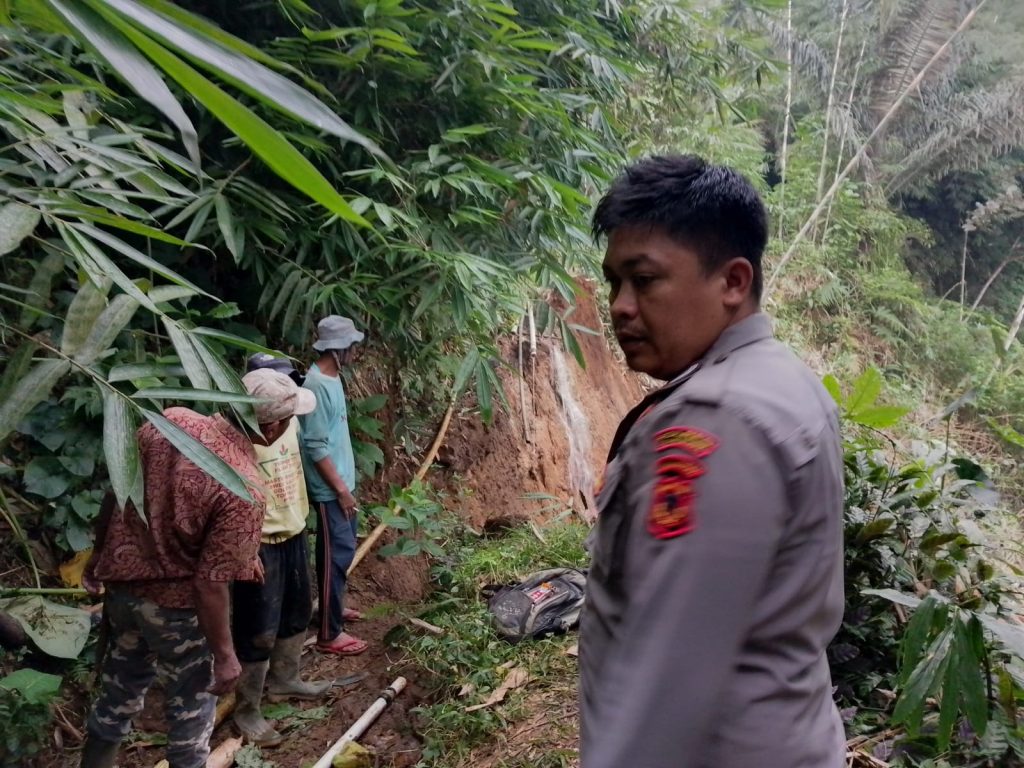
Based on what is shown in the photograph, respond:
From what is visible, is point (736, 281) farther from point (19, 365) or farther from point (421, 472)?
point (421, 472)

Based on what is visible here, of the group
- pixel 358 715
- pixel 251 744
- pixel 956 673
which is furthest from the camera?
pixel 358 715

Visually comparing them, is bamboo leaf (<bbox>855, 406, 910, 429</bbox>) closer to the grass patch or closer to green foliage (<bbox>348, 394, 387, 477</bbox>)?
the grass patch

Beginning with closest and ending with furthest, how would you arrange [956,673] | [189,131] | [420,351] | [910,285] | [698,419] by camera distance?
[189,131], [698,419], [956,673], [420,351], [910,285]

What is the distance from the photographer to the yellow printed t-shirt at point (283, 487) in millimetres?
2961

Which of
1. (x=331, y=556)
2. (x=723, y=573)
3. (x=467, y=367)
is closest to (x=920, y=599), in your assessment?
(x=723, y=573)

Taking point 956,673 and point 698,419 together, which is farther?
point 956,673

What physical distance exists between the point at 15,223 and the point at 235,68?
1006mm

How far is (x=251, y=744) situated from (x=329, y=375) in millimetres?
1710

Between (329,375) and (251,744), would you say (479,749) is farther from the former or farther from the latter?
(329,375)

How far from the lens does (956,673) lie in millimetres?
1838

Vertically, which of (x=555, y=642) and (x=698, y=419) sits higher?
(x=698, y=419)

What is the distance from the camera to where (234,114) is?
0.57m

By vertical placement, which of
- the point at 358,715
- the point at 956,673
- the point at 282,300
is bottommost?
the point at 358,715

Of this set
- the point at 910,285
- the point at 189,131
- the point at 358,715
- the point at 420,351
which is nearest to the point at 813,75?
the point at 910,285
